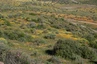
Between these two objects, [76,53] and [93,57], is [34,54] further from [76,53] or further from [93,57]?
[93,57]

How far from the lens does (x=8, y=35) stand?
90.3ft

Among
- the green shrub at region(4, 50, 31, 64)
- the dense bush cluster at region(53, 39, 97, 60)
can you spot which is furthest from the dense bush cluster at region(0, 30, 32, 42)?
the green shrub at region(4, 50, 31, 64)

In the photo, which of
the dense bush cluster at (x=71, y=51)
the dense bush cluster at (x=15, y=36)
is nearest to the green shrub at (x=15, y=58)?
the dense bush cluster at (x=71, y=51)

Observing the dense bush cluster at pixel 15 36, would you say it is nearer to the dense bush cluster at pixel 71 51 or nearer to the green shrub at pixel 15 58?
the dense bush cluster at pixel 71 51

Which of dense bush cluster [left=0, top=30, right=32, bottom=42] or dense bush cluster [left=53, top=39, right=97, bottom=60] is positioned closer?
dense bush cluster [left=53, top=39, right=97, bottom=60]

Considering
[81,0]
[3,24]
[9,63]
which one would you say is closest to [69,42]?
[9,63]

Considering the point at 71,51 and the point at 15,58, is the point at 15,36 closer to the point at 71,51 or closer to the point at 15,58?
the point at 71,51

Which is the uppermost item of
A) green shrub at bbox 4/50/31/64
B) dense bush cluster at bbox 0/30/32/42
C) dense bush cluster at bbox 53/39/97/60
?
green shrub at bbox 4/50/31/64

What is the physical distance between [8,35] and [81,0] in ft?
529

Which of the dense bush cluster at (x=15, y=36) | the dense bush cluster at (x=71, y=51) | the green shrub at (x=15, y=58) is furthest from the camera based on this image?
the dense bush cluster at (x=15, y=36)

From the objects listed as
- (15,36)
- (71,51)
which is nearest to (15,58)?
(71,51)

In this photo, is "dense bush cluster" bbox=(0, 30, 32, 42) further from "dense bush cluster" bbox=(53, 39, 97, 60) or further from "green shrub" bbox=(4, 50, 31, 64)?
"green shrub" bbox=(4, 50, 31, 64)

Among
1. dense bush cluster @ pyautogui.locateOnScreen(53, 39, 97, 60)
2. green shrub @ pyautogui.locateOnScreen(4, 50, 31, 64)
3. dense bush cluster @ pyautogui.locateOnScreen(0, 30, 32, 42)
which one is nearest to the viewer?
green shrub @ pyautogui.locateOnScreen(4, 50, 31, 64)

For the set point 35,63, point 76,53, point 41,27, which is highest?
point 35,63
